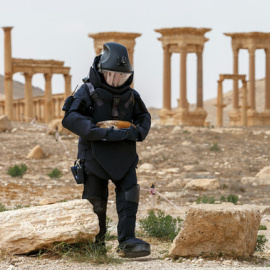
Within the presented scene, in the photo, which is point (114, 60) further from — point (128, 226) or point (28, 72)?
point (28, 72)

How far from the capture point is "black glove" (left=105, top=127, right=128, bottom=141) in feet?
22.8

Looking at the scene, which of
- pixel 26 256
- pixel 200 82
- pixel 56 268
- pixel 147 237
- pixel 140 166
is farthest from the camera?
pixel 200 82

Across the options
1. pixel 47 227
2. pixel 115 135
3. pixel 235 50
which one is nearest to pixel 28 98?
pixel 235 50

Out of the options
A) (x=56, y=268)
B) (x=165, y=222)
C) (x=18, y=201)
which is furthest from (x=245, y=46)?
(x=56, y=268)

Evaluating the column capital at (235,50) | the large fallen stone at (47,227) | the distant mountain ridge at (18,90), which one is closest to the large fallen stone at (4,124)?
the column capital at (235,50)

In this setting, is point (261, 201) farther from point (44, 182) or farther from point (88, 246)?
point (88, 246)

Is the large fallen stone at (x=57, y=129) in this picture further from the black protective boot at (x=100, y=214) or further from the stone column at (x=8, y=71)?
the black protective boot at (x=100, y=214)

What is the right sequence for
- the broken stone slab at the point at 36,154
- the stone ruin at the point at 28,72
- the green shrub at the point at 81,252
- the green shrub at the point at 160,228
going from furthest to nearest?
the stone ruin at the point at 28,72 < the broken stone slab at the point at 36,154 < the green shrub at the point at 160,228 < the green shrub at the point at 81,252

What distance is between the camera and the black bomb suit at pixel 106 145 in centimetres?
703

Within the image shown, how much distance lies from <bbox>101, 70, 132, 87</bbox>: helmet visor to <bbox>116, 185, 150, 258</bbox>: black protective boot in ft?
3.62

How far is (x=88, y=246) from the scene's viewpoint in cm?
717

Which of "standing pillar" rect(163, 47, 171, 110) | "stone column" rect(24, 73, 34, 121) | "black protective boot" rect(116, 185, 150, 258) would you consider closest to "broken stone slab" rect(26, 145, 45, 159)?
"black protective boot" rect(116, 185, 150, 258)

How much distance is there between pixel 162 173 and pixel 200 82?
82.2ft

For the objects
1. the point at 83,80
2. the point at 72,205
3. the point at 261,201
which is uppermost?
the point at 83,80
